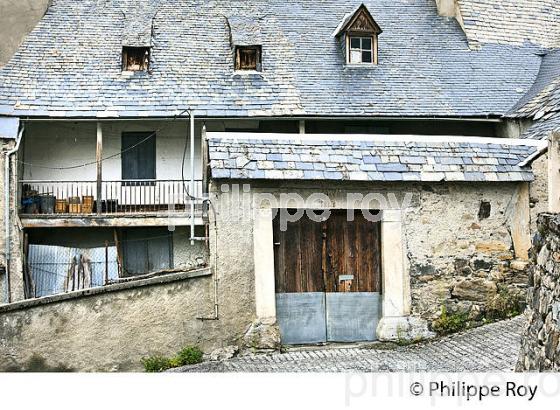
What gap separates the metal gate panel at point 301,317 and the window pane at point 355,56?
8.42 meters

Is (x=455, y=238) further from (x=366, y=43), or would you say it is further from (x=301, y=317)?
(x=366, y=43)

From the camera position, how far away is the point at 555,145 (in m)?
6.23

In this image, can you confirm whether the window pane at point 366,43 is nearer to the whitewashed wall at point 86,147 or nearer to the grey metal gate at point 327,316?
the whitewashed wall at point 86,147

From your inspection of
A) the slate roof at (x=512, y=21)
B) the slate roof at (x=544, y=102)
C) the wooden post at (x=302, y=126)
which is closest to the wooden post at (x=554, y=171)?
the slate roof at (x=544, y=102)

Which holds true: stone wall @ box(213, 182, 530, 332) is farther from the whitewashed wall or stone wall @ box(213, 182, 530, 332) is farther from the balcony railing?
the whitewashed wall

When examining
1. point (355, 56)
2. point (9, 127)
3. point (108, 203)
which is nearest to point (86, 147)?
point (108, 203)

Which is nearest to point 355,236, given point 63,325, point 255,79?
point 63,325

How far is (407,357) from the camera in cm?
939

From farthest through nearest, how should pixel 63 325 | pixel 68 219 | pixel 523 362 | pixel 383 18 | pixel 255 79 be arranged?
pixel 383 18 → pixel 255 79 → pixel 68 219 → pixel 63 325 → pixel 523 362

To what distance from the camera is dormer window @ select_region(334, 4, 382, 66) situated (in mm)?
17188

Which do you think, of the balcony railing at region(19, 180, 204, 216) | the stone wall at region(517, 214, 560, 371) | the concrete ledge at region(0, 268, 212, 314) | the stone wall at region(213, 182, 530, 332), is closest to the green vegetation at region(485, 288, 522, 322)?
the stone wall at region(213, 182, 530, 332)

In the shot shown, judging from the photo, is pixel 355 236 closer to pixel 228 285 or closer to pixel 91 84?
pixel 228 285

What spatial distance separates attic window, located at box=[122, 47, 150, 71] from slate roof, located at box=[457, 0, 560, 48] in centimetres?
777

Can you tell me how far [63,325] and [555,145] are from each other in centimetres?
607
